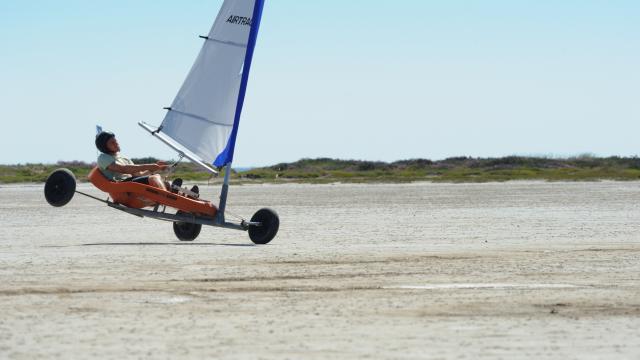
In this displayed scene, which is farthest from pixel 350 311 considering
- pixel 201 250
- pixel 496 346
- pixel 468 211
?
pixel 468 211

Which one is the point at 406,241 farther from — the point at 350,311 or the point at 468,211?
the point at 468,211

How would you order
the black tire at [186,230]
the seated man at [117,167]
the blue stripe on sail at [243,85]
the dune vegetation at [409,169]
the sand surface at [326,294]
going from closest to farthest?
the sand surface at [326,294] → the seated man at [117,167] → the blue stripe on sail at [243,85] → the black tire at [186,230] → the dune vegetation at [409,169]

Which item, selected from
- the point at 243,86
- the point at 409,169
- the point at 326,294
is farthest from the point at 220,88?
the point at 409,169

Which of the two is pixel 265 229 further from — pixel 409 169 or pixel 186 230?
pixel 409 169

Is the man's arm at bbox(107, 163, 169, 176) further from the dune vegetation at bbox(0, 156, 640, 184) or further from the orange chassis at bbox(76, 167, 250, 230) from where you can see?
the dune vegetation at bbox(0, 156, 640, 184)

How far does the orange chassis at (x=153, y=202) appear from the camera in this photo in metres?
18.5

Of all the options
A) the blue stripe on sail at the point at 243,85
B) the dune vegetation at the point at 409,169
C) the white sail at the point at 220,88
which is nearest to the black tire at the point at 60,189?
the white sail at the point at 220,88

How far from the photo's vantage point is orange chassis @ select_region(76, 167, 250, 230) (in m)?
18.5

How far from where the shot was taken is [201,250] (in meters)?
17.0

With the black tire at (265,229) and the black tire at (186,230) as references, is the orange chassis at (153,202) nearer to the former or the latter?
the black tire at (265,229)

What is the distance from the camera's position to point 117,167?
18422 millimetres

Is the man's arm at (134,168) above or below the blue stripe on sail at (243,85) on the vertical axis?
below

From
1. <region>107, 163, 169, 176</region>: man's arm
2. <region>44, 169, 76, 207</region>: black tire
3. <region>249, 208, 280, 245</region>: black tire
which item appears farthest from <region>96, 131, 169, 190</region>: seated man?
<region>249, 208, 280, 245</region>: black tire

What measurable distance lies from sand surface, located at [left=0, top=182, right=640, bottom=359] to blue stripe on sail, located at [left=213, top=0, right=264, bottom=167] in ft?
4.58
